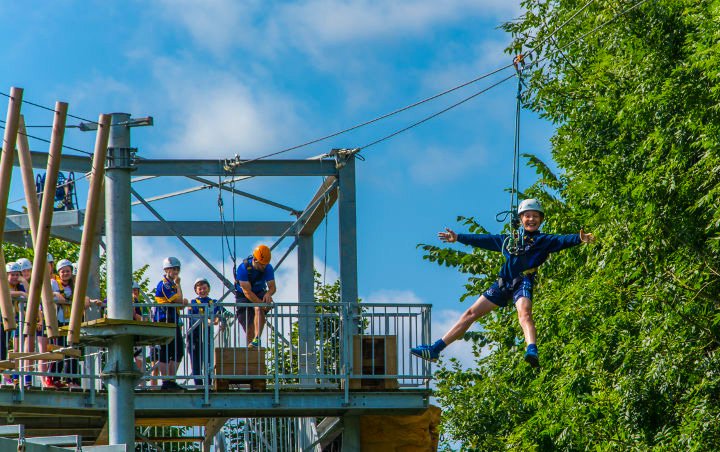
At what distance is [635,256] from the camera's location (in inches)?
933

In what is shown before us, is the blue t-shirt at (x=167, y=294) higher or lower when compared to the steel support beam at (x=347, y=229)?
lower

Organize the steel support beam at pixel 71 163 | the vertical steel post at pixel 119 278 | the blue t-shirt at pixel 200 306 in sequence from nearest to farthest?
1. the vertical steel post at pixel 119 278
2. the blue t-shirt at pixel 200 306
3. the steel support beam at pixel 71 163

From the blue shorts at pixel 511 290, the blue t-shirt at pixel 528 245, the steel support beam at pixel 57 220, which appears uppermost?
the steel support beam at pixel 57 220

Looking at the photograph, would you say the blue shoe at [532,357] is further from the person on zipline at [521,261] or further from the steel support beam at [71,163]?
the steel support beam at [71,163]

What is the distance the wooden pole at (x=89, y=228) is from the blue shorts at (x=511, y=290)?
405 centimetres

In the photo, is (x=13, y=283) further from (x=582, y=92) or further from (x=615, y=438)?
(x=582, y=92)

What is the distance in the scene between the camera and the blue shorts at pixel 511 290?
15.5m

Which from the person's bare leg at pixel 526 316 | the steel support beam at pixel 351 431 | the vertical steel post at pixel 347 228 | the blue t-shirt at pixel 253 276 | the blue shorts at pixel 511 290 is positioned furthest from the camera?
the vertical steel post at pixel 347 228

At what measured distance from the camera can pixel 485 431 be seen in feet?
94.4

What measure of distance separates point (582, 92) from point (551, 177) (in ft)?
14.6

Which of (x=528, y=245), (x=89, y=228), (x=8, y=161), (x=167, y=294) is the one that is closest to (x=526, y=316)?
(x=528, y=245)

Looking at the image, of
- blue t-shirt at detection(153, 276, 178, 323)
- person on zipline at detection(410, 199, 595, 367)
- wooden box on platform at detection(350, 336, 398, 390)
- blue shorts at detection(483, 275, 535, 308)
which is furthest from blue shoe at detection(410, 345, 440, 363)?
blue t-shirt at detection(153, 276, 178, 323)

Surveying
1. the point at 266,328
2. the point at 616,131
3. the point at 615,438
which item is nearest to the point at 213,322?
the point at 266,328

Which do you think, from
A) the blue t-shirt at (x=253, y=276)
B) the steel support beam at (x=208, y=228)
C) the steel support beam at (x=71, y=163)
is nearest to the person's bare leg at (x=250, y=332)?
the blue t-shirt at (x=253, y=276)
